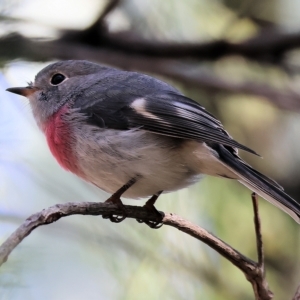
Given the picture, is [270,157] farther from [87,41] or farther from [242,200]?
[87,41]

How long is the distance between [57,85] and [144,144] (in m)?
0.63

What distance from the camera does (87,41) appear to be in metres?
2.32

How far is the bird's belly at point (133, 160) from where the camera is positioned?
162 centimetres

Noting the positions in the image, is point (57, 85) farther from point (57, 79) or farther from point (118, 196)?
point (118, 196)

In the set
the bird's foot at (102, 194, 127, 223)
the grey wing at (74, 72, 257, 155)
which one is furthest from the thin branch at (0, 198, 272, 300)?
the grey wing at (74, 72, 257, 155)

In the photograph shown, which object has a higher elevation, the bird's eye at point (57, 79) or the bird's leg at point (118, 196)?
the bird's eye at point (57, 79)

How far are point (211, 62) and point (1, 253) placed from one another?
5.84 feet

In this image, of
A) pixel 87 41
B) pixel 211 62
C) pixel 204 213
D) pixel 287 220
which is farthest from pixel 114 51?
pixel 287 220

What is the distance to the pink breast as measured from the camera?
1729 mm

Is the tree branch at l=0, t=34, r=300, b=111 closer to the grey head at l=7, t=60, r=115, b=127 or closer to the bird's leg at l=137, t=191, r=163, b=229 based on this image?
the grey head at l=7, t=60, r=115, b=127

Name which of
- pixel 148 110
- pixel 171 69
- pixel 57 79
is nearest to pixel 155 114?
pixel 148 110

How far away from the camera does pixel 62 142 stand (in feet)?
5.77

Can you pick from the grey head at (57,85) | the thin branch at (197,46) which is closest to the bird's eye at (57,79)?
the grey head at (57,85)

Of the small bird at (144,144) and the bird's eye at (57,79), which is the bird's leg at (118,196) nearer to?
the small bird at (144,144)
